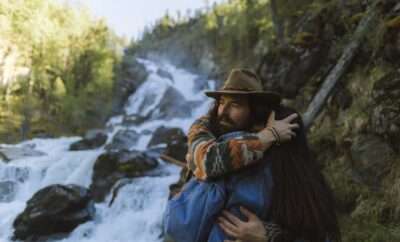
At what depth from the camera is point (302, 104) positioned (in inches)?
366

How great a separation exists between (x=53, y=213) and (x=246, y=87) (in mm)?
10825

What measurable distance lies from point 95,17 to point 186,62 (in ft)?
52.0

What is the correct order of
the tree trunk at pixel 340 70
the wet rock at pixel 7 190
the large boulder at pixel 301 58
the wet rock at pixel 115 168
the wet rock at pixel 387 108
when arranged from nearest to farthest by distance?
1. the wet rock at pixel 387 108
2. the tree trunk at pixel 340 70
3. the large boulder at pixel 301 58
4. the wet rock at pixel 115 168
5. the wet rock at pixel 7 190

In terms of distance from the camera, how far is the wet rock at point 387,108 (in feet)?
17.7

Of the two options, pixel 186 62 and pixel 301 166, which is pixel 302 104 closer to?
pixel 301 166

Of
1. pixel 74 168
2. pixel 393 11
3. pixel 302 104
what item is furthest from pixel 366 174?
pixel 74 168

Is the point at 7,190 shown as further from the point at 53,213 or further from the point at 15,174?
the point at 53,213

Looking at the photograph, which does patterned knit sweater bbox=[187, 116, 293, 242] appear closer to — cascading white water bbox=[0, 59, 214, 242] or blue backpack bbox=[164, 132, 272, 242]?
blue backpack bbox=[164, 132, 272, 242]

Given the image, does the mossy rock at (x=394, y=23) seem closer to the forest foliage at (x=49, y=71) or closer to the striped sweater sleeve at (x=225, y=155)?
the striped sweater sleeve at (x=225, y=155)

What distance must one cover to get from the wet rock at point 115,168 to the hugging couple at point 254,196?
1281cm

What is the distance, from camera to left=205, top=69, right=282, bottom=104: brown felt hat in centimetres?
165

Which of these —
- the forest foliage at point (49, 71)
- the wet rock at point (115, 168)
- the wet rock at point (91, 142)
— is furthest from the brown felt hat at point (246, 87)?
the forest foliage at point (49, 71)

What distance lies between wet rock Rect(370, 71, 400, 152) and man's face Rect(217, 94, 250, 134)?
14.6 feet

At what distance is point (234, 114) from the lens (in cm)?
167
